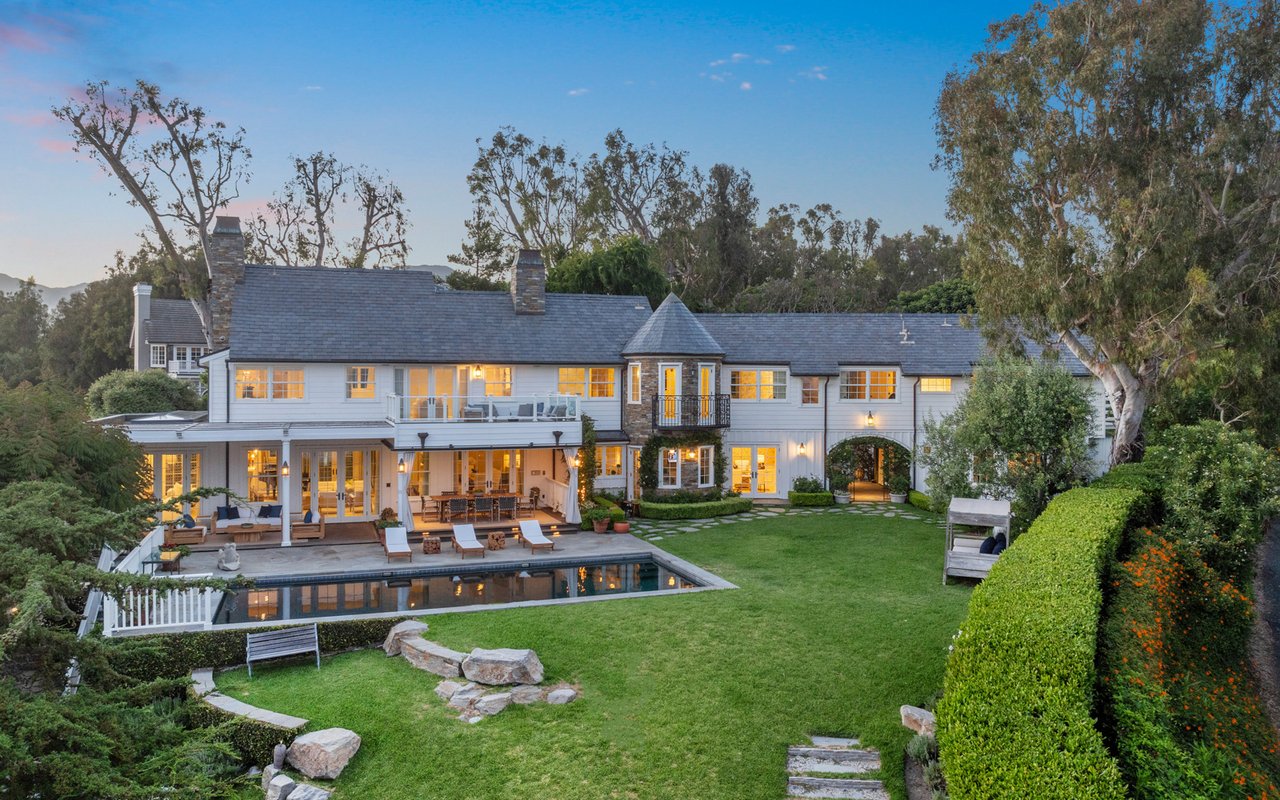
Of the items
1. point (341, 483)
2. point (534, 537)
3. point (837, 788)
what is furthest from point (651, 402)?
point (837, 788)

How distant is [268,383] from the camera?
22219mm

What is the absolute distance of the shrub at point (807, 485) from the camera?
2675cm

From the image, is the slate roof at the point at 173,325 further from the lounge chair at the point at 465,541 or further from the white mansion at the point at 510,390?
the lounge chair at the point at 465,541

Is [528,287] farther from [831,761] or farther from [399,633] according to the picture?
[831,761]

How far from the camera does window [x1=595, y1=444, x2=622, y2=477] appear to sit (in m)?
25.3

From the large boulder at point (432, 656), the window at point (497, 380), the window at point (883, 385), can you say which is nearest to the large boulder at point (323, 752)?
the large boulder at point (432, 656)

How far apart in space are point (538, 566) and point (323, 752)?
30.6 feet

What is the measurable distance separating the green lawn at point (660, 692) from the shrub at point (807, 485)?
10.4 meters

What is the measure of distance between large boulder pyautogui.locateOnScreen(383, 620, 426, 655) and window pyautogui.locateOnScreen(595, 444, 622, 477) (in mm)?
12755

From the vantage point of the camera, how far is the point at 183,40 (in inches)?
835


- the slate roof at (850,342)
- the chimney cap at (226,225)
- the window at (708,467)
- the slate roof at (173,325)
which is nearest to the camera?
the chimney cap at (226,225)

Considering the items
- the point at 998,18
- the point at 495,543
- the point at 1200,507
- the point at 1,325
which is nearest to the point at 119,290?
the point at 1,325

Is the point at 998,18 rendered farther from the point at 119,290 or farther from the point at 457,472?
the point at 119,290

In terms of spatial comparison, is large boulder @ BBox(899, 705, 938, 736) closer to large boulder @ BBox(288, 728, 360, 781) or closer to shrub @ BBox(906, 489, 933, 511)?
large boulder @ BBox(288, 728, 360, 781)
